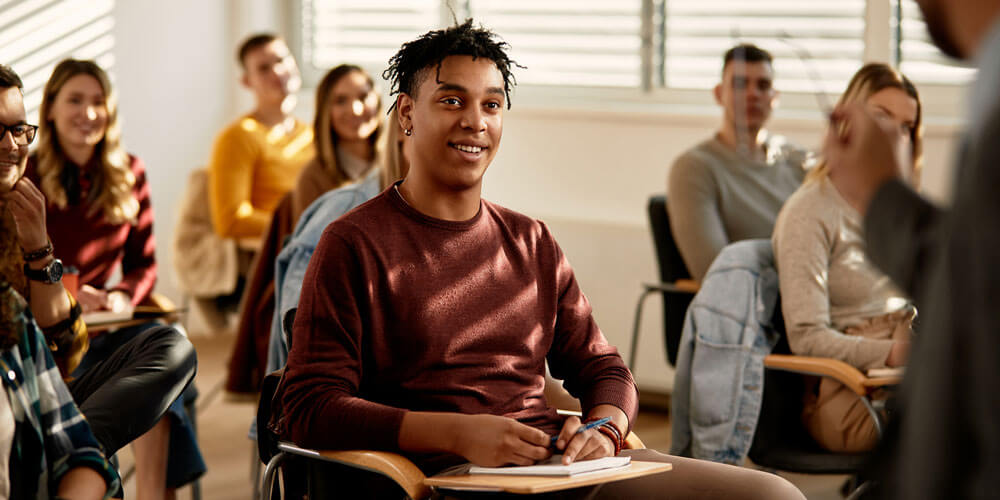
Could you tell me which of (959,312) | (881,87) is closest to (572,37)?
(881,87)

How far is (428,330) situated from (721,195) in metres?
1.96

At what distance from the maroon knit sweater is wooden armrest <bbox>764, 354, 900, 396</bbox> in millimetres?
719

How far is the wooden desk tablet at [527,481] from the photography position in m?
1.57

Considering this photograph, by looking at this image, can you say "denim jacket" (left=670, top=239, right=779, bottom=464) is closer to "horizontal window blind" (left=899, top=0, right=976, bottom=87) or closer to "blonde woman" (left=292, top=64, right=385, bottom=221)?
"blonde woman" (left=292, top=64, right=385, bottom=221)

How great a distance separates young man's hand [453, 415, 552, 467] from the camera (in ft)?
5.72

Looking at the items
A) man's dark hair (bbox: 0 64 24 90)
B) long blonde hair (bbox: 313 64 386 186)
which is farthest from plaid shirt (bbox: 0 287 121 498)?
long blonde hair (bbox: 313 64 386 186)

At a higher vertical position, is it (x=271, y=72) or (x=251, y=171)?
(x=271, y=72)

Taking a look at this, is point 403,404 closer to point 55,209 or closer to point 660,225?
point 55,209

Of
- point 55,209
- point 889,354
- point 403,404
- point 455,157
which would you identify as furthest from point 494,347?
point 55,209

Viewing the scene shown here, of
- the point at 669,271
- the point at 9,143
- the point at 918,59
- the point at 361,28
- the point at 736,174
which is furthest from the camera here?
the point at 361,28

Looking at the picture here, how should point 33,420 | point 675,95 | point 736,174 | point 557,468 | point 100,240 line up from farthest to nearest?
point 675,95
point 736,174
point 100,240
point 557,468
point 33,420

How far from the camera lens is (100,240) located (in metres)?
3.08

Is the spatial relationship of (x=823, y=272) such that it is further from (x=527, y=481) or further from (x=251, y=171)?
(x=251, y=171)

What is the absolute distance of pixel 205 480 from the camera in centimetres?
363
